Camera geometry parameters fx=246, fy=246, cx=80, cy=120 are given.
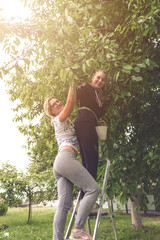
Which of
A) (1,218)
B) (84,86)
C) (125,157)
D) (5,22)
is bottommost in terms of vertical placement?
(1,218)

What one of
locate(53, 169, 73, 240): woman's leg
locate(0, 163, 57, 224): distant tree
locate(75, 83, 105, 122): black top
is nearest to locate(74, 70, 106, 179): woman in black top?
locate(75, 83, 105, 122): black top

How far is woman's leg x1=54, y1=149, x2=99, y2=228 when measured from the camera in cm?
259

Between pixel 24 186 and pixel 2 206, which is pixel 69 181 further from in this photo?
pixel 2 206

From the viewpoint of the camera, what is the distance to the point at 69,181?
289 centimetres

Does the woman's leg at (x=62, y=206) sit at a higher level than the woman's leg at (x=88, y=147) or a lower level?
lower

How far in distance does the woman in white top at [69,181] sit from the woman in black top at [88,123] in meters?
0.13

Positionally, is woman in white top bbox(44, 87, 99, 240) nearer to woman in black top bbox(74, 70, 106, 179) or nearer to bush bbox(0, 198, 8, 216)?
woman in black top bbox(74, 70, 106, 179)

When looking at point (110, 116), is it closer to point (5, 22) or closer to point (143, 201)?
point (143, 201)

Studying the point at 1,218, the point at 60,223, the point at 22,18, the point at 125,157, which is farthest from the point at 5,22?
the point at 1,218

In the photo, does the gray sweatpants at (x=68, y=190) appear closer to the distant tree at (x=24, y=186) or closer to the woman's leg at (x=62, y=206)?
the woman's leg at (x=62, y=206)

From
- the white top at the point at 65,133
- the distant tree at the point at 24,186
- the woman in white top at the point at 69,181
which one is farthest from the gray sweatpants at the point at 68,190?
the distant tree at the point at 24,186

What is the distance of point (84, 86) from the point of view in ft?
10.7

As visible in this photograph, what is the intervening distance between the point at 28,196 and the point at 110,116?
9351 mm

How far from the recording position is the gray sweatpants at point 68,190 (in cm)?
261
